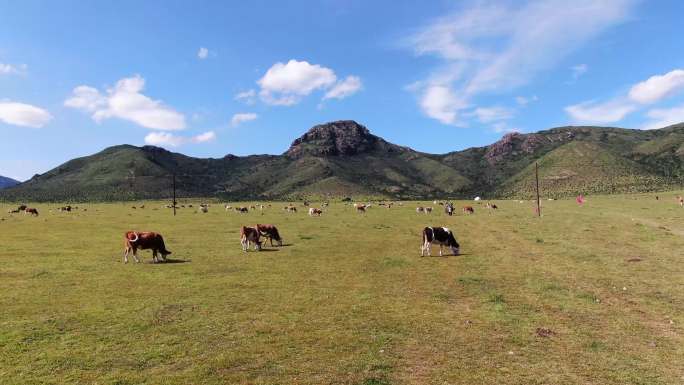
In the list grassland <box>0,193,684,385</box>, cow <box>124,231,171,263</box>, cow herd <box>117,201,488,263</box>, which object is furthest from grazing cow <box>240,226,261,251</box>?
cow <box>124,231,171,263</box>

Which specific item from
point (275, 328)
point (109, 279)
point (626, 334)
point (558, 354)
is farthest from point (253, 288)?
point (626, 334)

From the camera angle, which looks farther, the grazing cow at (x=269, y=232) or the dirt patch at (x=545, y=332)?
the grazing cow at (x=269, y=232)

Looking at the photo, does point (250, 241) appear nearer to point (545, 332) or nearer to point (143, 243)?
point (143, 243)

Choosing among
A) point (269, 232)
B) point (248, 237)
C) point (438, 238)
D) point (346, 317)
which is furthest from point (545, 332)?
point (269, 232)

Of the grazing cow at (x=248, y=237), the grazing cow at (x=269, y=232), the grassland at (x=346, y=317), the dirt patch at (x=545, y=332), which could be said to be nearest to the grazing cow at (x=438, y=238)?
the grassland at (x=346, y=317)

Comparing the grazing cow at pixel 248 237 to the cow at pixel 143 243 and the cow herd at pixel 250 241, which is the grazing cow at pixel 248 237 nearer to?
the cow herd at pixel 250 241

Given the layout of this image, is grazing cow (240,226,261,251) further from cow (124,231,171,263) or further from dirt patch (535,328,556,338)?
dirt patch (535,328,556,338)

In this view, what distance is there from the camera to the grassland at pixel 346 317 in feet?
32.1

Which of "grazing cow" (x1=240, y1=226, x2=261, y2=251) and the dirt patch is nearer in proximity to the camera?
the dirt patch

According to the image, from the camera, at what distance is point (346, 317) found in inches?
546

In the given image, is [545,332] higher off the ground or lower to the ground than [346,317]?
lower

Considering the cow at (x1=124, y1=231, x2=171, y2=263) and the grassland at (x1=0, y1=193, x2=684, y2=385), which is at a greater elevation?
the cow at (x1=124, y1=231, x2=171, y2=263)

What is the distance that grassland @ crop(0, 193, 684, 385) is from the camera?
9.77 m

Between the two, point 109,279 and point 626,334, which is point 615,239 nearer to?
point 626,334
